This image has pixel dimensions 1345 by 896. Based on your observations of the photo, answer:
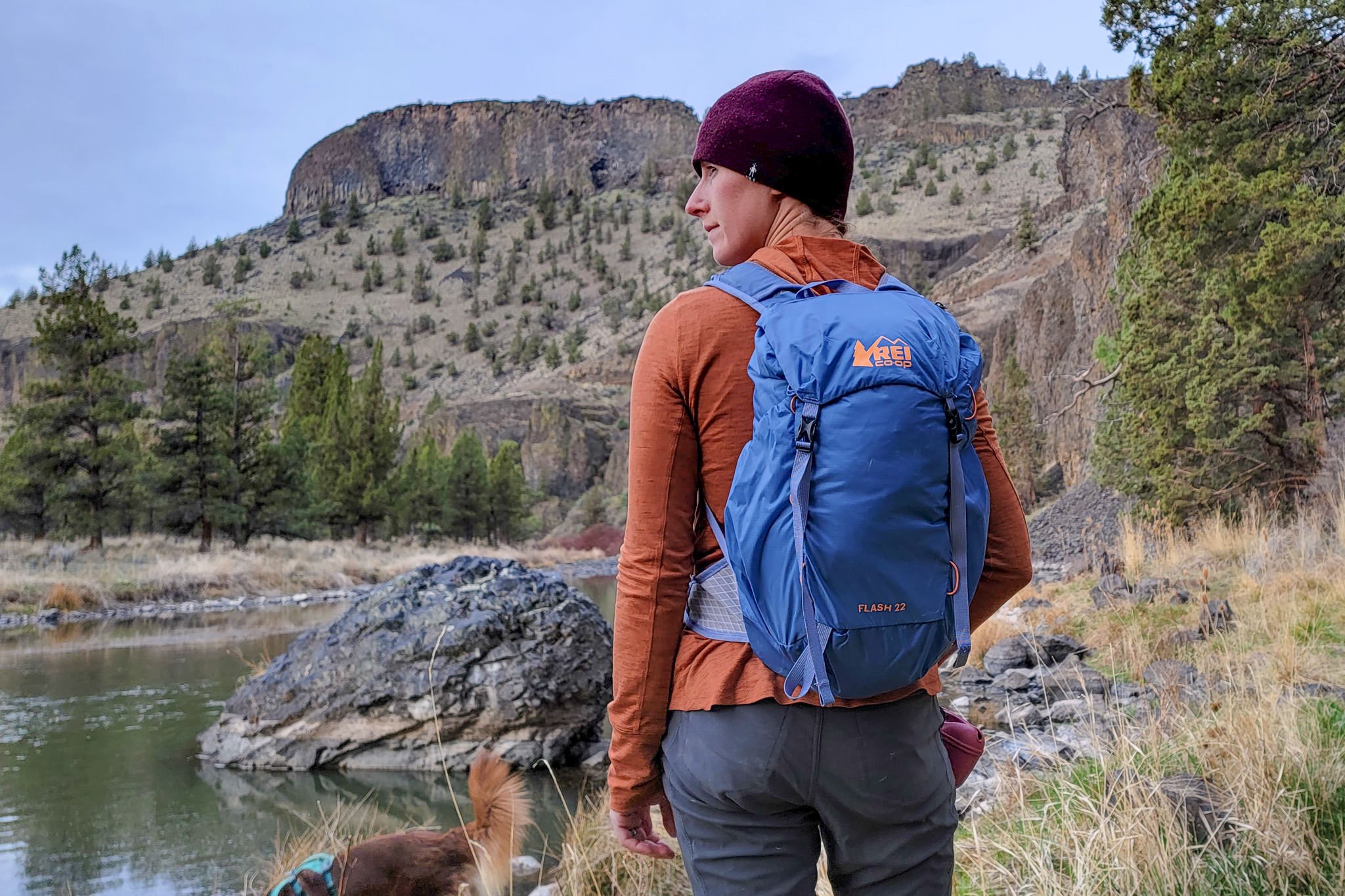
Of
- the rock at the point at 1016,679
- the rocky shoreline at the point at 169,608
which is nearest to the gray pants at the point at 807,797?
the rock at the point at 1016,679

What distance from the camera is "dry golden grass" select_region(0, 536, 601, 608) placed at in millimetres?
18188

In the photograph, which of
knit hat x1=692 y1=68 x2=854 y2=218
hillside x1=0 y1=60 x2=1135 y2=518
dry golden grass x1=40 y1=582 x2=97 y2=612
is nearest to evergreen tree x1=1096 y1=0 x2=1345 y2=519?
knit hat x1=692 y1=68 x2=854 y2=218

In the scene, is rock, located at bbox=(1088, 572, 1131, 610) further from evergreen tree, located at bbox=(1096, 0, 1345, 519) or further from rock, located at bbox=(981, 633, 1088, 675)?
evergreen tree, located at bbox=(1096, 0, 1345, 519)

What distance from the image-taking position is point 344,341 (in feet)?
280

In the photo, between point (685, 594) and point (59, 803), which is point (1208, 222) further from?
point (59, 803)

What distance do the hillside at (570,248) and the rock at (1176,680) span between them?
19786mm

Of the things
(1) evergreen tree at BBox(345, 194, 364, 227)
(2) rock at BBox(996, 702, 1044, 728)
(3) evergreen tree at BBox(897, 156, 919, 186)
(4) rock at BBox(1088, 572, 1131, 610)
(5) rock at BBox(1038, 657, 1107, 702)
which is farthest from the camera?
(1) evergreen tree at BBox(345, 194, 364, 227)

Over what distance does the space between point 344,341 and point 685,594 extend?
89291mm

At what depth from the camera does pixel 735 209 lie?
61.7 inches

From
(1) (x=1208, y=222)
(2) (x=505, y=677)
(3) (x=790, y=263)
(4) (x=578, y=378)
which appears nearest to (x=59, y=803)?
(2) (x=505, y=677)

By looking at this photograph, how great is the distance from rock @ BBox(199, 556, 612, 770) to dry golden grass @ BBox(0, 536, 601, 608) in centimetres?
1279

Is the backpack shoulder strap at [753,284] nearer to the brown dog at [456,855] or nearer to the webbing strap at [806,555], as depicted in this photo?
the webbing strap at [806,555]

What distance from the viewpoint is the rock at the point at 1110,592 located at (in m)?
7.74

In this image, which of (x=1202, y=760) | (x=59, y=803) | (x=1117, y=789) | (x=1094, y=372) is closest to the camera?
(x=1117, y=789)
